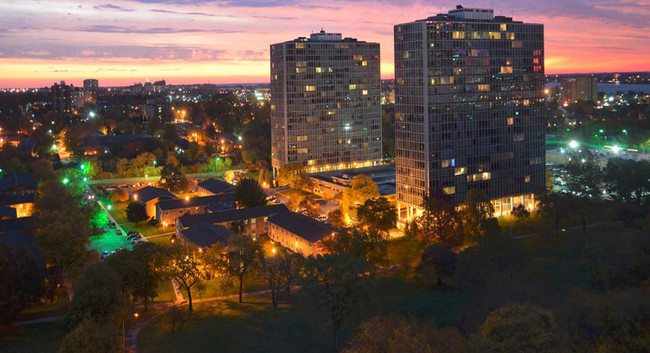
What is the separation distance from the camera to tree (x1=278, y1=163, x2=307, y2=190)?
86438mm

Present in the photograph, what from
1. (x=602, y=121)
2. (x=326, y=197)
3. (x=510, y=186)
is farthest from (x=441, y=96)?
(x=602, y=121)

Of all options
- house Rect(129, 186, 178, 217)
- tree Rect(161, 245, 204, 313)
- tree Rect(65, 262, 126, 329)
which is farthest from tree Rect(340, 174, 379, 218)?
tree Rect(65, 262, 126, 329)

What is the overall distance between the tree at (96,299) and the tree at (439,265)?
2329 cm

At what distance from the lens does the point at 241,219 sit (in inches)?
2539

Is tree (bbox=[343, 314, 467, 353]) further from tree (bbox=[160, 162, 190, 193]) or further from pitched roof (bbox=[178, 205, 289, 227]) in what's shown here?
tree (bbox=[160, 162, 190, 193])

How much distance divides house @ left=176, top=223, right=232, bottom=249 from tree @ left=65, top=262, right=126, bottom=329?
14410 mm

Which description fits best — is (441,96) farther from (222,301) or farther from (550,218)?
(222,301)

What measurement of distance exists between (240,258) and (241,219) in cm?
1913

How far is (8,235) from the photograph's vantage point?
2223 inches

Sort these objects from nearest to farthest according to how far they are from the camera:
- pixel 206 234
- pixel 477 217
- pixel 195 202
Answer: pixel 477 217 → pixel 206 234 → pixel 195 202

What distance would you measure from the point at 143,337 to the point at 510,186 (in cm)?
4826

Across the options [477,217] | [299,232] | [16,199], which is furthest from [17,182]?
[477,217]

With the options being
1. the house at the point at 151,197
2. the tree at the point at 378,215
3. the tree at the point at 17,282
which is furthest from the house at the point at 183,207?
the tree at the point at 17,282

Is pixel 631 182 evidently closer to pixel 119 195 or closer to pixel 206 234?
pixel 206 234
